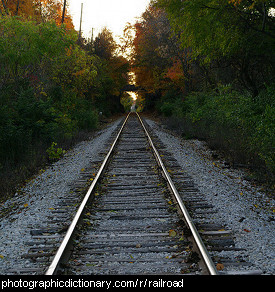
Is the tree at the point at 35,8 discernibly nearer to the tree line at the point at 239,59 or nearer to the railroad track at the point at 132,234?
the tree line at the point at 239,59

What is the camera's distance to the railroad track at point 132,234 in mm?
3826

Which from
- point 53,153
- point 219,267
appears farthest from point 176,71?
point 219,267

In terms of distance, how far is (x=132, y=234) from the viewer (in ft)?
15.7

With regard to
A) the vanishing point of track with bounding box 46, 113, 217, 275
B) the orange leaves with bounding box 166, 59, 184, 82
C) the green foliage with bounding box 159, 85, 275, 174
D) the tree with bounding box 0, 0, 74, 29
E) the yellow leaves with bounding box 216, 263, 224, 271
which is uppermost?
the tree with bounding box 0, 0, 74, 29

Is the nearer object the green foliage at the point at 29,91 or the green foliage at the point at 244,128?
the green foliage at the point at 244,128

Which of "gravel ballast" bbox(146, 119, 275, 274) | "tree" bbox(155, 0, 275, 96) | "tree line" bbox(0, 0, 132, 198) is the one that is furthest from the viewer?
"tree line" bbox(0, 0, 132, 198)

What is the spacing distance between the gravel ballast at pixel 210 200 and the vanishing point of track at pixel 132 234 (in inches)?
25.7

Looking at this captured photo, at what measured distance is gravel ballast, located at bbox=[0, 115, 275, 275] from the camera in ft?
14.0

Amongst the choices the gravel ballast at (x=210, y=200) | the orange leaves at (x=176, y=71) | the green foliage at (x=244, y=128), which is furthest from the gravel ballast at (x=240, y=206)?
the orange leaves at (x=176, y=71)

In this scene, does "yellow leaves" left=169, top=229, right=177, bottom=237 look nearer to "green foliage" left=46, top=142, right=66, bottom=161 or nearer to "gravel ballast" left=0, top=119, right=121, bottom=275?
"gravel ballast" left=0, top=119, right=121, bottom=275

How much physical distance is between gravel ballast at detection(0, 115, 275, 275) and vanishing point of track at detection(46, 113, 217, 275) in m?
0.65

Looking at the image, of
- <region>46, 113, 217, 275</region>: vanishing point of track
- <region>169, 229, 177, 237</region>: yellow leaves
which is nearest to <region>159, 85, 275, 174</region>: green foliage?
<region>46, 113, 217, 275</region>: vanishing point of track

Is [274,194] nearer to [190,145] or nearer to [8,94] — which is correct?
[190,145]

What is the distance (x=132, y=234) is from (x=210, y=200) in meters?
2.26
